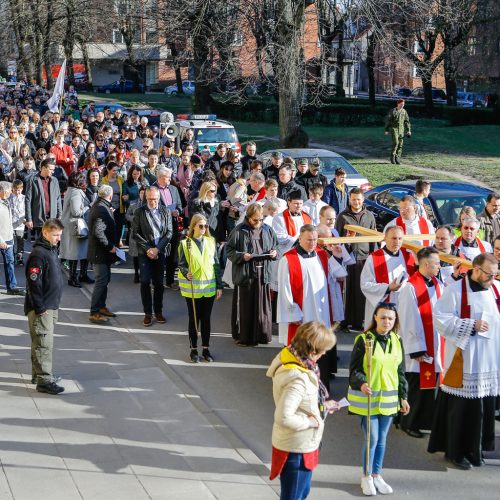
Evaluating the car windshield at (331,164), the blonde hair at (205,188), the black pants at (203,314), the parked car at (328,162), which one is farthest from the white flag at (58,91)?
the black pants at (203,314)

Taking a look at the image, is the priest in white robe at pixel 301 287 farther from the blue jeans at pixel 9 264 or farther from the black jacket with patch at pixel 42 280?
the blue jeans at pixel 9 264

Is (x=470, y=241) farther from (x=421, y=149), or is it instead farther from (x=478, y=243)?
(x=421, y=149)

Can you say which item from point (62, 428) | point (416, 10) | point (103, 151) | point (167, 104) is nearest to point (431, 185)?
point (62, 428)

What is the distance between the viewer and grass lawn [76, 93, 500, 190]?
25.1m

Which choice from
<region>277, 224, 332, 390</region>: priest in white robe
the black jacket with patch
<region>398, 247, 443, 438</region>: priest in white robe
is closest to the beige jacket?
<region>398, 247, 443, 438</region>: priest in white robe

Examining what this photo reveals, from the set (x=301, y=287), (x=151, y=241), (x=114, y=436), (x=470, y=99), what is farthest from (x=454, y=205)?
(x=470, y=99)

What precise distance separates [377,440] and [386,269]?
2.60 metres

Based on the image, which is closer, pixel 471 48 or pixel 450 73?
pixel 450 73

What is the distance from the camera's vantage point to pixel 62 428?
8742 mm

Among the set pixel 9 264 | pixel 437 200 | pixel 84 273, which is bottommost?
pixel 84 273

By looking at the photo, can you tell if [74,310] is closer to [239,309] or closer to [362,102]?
[239,309]

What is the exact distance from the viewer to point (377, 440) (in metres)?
7.34

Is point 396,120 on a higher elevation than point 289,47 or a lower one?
lower

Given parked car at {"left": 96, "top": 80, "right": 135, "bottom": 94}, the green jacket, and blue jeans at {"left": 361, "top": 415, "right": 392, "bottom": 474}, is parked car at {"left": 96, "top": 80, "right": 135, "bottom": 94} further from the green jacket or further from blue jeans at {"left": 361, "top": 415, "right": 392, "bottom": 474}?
blue jeans at {"left": 361, "top": 415, "right": 392, "bottom": 474}
